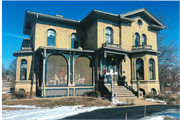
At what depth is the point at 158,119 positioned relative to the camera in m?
7.59

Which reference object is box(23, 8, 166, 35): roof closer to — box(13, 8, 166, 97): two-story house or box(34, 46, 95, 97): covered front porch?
box(13, 8, 166, 97): two-story house

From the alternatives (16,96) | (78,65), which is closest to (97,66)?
(78,65)

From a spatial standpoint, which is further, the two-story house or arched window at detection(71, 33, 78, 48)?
arched window at detection(71, 33, 78, 48)

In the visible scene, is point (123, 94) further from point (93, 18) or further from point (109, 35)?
point (93, 18)

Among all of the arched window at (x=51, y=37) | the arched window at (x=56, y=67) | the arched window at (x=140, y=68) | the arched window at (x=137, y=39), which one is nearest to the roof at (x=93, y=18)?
the arched window at (x=51, y=37)

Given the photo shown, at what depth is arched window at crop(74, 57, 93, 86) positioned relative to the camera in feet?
64.0

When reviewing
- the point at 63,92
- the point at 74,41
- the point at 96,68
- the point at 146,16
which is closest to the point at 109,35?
the point at 96,68

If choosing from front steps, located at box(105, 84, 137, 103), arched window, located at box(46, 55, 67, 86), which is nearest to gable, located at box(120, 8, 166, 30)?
front steps, located at box(105, 84, 137, 103)

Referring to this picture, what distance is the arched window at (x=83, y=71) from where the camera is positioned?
768 inches

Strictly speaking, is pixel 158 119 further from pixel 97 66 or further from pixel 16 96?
pixel 16 96

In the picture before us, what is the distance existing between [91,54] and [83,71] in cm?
285

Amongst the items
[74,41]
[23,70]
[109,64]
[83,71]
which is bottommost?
[83,71]

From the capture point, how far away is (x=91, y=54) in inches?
763

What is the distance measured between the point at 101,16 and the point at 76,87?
30.8 ft
